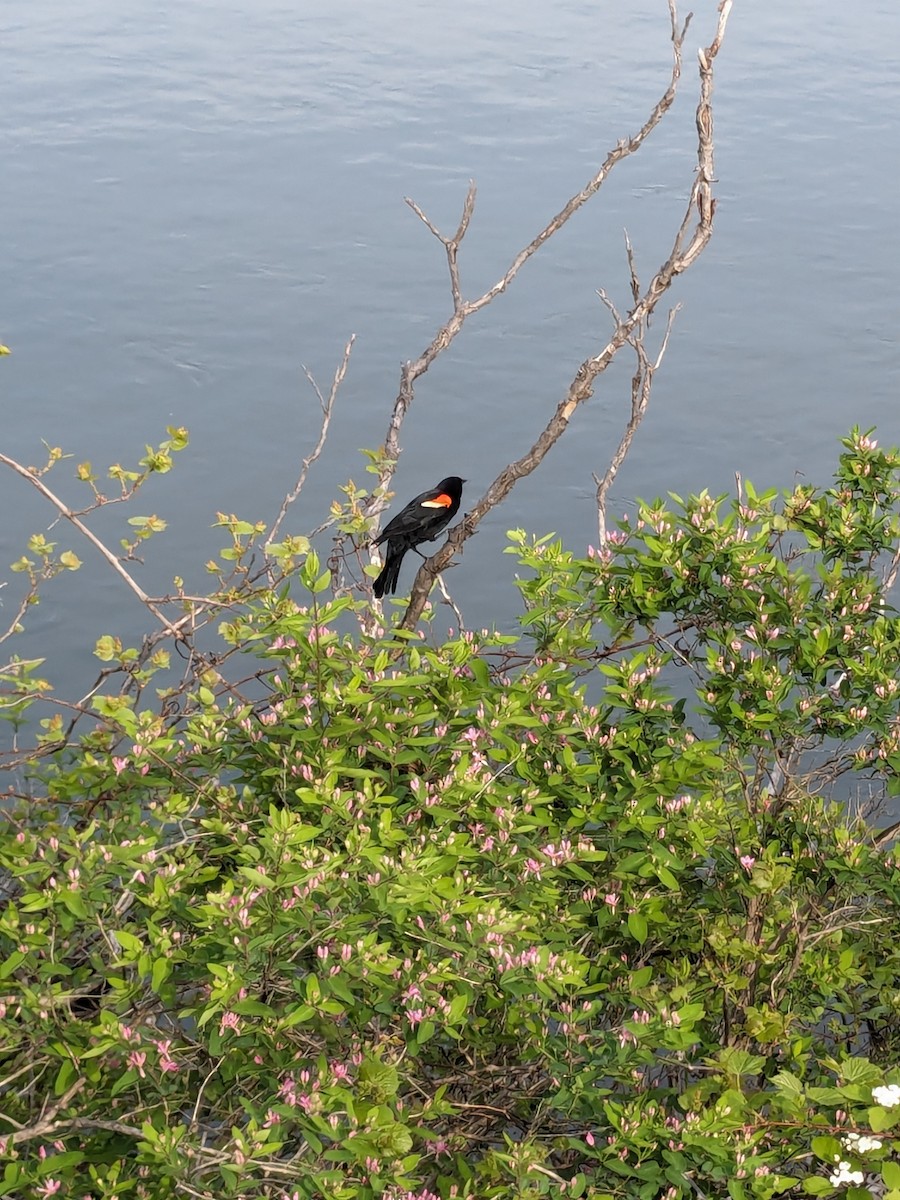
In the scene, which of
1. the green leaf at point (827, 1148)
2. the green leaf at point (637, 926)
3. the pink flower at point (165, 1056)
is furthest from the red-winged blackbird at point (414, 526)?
the green leaf at point (827, 1148)

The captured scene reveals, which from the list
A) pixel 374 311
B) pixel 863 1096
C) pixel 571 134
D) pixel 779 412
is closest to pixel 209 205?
pixel 374 311

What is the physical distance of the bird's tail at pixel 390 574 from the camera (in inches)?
258

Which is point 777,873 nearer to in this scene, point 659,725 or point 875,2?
point 659,725

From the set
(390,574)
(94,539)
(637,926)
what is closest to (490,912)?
(637,926)

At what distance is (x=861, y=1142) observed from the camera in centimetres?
375

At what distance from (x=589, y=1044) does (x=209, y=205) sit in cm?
2108

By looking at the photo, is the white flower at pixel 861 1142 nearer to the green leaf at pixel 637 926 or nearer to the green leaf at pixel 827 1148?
the green leaf at pixel 827 1148

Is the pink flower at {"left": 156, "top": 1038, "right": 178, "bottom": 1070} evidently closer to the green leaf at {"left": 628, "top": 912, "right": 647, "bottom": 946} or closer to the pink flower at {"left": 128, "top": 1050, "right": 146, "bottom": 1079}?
the pink flower at {"left": 128, "top": 1050, "right": 146, "bottom": 1079}

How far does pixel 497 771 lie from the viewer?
15.4ft

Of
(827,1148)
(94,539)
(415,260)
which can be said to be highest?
(94,539)

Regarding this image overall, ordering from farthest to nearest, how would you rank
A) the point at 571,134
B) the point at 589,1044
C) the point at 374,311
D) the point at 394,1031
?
1. the point at 571,134
2. the point at 374,311
3. the point at 394,1031
4. the point at 589,1044

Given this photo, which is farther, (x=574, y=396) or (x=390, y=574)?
(x=390, y=574)

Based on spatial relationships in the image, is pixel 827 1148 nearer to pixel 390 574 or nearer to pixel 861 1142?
pixel 861 1142

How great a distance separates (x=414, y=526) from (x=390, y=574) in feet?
0.87
